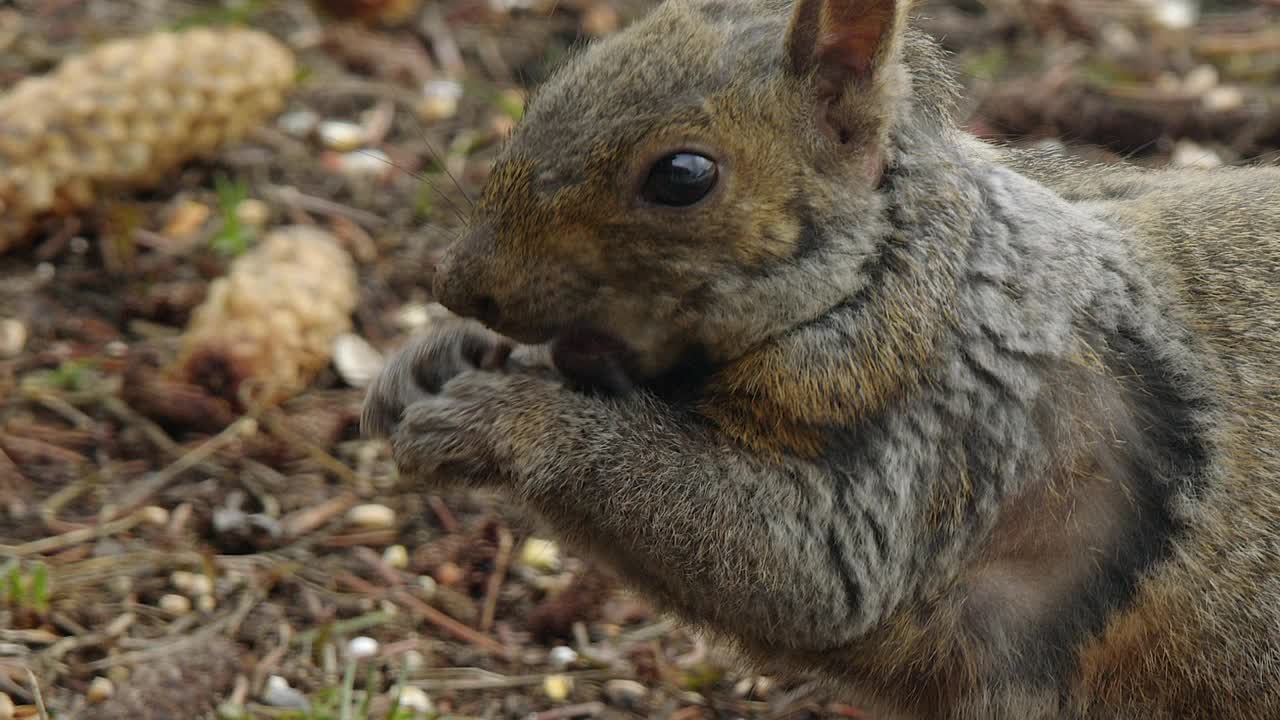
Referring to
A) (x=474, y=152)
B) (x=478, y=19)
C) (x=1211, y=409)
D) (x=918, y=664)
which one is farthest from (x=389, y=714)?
(x=478, y=19)

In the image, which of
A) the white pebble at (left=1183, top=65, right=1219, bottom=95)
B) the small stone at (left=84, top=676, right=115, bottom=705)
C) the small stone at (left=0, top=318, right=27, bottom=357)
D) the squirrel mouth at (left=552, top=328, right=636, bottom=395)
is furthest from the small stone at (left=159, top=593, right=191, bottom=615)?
the white pebble at (left=1183, top=65, right=1219, bottom=95)

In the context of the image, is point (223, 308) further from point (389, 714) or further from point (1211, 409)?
point (1211, 409)

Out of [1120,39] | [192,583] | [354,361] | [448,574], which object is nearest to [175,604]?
[192,583]

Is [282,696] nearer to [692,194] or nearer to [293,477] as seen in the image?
[293,477]

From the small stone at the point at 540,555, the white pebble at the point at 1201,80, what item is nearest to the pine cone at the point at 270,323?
the small stone at the point at 540,555

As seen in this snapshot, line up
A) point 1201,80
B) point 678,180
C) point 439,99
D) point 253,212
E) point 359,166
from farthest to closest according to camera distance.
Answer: point 1201,80
point 439,99
point 359,166
point 253,212
point 678,180

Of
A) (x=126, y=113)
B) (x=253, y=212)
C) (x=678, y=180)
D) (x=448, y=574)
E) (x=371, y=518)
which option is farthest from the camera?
(x=253, y=212)

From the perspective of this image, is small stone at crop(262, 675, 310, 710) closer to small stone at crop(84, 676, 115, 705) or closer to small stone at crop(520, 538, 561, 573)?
small stone at crop(84, 676, 115, 705)

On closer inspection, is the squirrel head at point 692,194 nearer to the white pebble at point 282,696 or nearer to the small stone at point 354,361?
the white pebble at point 282,696
